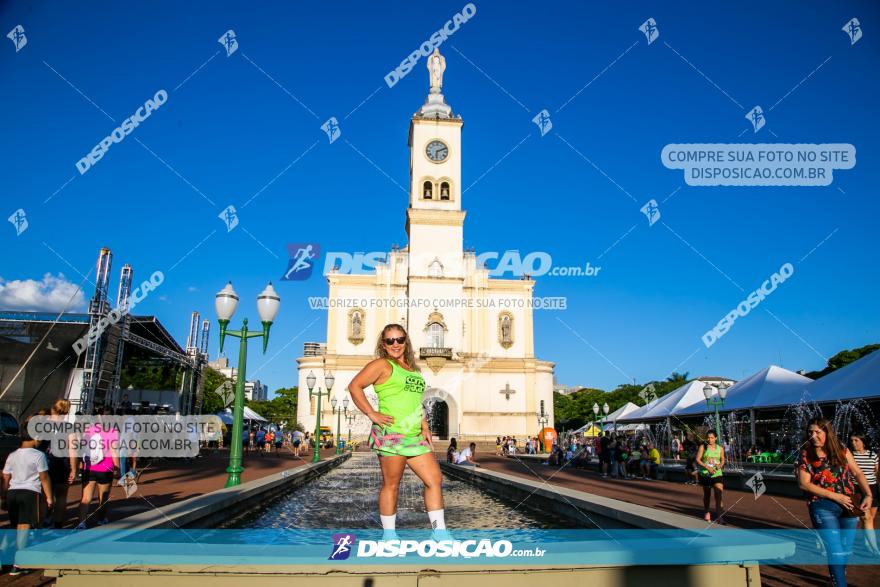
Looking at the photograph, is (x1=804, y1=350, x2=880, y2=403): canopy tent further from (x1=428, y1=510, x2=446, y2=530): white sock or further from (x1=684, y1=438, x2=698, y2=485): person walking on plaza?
(x1=428, y1=510, x2=446, y2=530): white sock

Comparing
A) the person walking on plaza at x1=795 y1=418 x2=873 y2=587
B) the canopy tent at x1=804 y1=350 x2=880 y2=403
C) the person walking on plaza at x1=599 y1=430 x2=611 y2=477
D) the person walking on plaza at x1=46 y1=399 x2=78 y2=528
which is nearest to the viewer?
the person walking on plaza at x1=795 y1=418 x2=873 y2=587

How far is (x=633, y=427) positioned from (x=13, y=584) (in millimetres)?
51956

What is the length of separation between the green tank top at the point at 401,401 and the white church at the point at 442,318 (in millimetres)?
38610

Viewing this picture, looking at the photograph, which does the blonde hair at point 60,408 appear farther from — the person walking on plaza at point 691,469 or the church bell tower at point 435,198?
the church bell tower at point 435,198

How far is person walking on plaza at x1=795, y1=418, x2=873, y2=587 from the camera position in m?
4.86

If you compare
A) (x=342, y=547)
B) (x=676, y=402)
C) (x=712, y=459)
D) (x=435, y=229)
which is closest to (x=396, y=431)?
(x=342, y=547)

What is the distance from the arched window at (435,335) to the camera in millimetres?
44362

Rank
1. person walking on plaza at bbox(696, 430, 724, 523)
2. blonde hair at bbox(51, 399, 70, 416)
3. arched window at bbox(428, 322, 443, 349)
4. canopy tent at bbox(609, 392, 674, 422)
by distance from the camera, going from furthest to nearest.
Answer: arched window at bbox(428, 322, 443, 349) < canopy tent at bbox(609, 392, 674, 422) < person walking on plaza at bbox(696, 430, 724, 523) < blonde hair at bbox(51, 399, 70, 416)

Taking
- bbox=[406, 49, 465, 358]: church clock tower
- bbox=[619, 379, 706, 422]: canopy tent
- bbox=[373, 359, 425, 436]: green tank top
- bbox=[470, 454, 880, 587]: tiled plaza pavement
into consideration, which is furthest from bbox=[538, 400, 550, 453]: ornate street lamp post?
bbox=[373, 359, 425, 436]: green tank top

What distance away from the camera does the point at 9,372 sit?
70.2 ft

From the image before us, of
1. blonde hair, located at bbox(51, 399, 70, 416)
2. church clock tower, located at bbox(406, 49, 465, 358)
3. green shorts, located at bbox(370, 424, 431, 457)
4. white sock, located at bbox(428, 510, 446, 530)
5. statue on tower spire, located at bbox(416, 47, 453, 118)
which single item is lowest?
white sock, located at bbox(428, 510, 446, 530)

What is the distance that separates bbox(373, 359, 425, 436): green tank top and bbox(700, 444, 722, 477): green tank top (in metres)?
6.13

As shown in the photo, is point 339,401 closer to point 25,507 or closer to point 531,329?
point 531,329

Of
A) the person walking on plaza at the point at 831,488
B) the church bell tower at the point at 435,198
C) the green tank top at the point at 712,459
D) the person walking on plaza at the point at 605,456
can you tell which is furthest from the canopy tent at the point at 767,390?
the church bell tower at the point at 435,198
